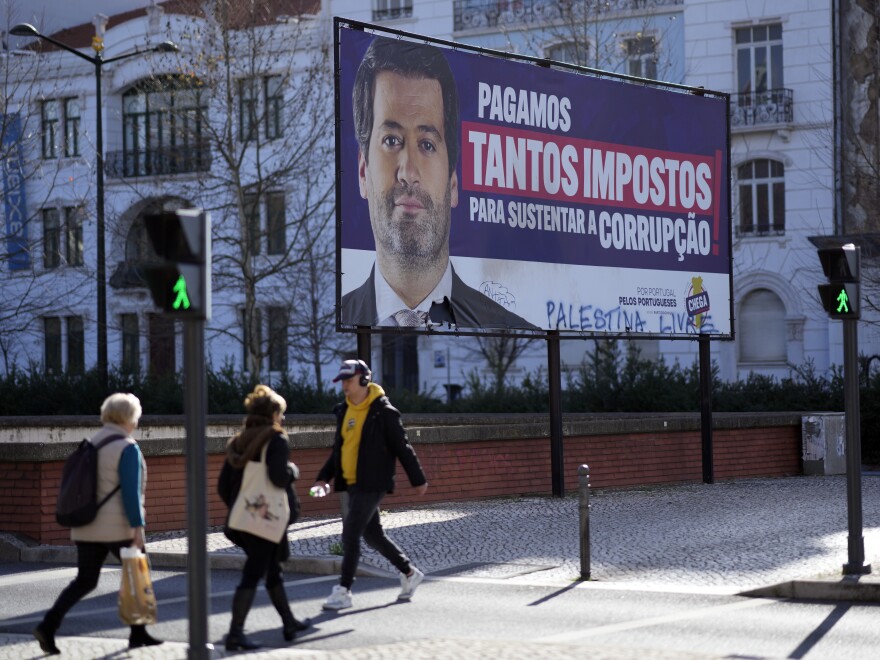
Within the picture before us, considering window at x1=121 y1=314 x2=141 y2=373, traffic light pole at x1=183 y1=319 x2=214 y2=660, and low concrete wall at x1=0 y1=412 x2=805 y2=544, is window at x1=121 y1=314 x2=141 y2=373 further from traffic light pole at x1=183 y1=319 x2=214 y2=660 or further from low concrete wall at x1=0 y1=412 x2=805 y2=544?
Answer: traffic light pole at x1=183 y1=319 x2=214 y2=660

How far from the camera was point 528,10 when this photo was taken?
145 ft

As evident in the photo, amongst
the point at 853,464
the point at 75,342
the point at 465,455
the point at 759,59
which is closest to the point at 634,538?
the point at 853,464

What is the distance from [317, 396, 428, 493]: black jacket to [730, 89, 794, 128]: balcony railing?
32.1 m

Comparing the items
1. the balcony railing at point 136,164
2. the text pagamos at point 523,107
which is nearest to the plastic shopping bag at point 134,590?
the text pagamos at point 523,107

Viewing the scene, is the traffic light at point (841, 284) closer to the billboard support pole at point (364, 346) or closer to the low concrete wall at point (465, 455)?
the billboard support pole at point (364, 346)

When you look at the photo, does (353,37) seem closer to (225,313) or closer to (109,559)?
(109,559)

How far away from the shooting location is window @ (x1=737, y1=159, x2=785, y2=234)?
42.2 meters

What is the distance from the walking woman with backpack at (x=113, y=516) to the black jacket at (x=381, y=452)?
6.23ft

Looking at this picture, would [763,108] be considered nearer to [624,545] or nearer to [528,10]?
[528,10]

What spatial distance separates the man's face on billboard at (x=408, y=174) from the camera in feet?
61.1

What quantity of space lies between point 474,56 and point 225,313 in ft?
96.4

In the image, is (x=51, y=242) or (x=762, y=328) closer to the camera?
(x=762, y=328)

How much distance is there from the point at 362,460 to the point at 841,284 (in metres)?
4.35

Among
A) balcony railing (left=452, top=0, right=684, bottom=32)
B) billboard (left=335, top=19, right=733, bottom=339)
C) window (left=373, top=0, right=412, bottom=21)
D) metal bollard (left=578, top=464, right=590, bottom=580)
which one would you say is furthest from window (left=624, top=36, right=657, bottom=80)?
metal bollard (left=578, top=464, right=590, bottom=580)
